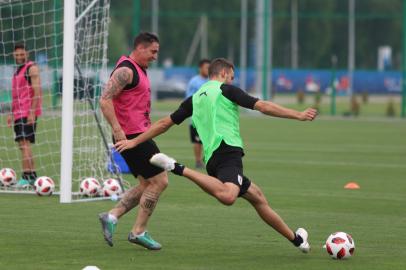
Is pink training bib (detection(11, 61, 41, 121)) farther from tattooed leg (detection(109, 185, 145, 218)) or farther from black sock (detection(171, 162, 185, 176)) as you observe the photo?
black sock (detection(171, 162, 185, 176))

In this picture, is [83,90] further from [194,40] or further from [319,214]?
[194,40]

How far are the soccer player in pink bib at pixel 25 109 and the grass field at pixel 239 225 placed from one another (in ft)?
5.68

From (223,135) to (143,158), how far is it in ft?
3.17

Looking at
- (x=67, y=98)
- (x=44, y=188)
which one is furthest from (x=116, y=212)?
(x=44, y=188)

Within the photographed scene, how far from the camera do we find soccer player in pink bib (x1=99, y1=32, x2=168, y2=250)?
10961 millimetres

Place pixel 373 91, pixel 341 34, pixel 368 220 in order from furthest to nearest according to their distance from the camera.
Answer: pixel 341 34, pixel 373 91, pixel 368 220

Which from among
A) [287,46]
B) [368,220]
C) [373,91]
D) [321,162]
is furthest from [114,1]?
[368,220]

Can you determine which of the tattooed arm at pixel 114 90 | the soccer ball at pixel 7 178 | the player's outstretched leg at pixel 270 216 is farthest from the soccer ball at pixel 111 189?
the player's outstretched leg at pixel 270 216

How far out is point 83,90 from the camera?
16.4 metres

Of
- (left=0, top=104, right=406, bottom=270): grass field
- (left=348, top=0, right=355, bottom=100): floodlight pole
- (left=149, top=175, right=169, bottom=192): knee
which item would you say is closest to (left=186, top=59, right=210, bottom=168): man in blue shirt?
(left=0, top=104, right=406, bottom=270): grass field

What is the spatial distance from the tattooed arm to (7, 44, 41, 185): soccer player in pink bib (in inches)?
241

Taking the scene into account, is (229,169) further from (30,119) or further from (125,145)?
(30,119)

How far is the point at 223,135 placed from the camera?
34.6ft

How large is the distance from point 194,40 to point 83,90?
65711mm
